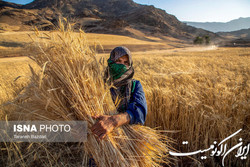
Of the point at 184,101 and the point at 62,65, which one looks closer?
the point at 62,65

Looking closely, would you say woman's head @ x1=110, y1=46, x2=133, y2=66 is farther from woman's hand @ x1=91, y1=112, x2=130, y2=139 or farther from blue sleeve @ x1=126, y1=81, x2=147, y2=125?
woman's hand @ x1=91, y1=112, x2=130, y2=139

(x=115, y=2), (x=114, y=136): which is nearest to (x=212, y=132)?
(x=114, y=136)

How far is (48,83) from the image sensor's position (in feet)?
3.14

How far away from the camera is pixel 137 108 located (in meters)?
1.03

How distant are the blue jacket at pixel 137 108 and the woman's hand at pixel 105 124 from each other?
8 centimetres

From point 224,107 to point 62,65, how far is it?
2.03 metres

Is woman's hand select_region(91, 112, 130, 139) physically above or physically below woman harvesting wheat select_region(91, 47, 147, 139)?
below

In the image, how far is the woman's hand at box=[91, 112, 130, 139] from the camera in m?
0.87

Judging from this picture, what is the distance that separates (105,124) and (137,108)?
28 cm

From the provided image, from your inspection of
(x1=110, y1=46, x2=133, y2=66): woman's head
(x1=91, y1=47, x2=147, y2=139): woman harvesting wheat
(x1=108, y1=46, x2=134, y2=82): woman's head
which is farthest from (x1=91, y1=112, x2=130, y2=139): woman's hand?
(x1=110, y1=46, x2=133, y2=66): woman's head

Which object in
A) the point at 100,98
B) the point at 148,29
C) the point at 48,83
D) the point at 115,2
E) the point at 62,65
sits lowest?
the point at 100,98

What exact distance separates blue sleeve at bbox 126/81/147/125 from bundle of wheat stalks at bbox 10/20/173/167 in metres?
0.13

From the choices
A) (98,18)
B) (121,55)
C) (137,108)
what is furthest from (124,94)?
(98,18)

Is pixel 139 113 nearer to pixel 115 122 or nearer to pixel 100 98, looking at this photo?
pixel 115 122
